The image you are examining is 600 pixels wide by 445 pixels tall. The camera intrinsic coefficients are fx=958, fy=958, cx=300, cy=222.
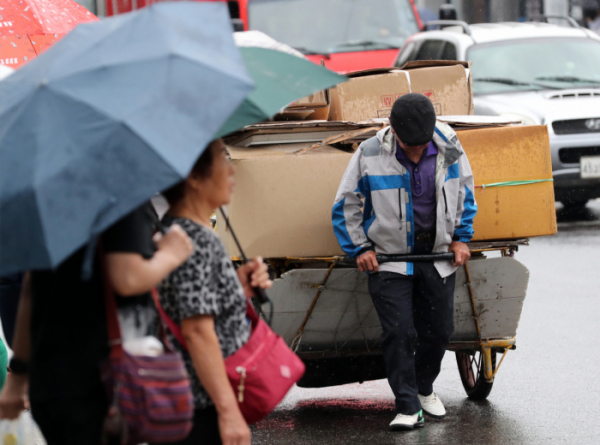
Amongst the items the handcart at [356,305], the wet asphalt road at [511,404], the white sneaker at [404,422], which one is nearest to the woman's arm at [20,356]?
the handcart at [356,305]

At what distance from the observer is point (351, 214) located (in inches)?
184

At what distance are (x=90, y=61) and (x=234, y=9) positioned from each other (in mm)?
11358

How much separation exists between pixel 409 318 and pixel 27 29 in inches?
107

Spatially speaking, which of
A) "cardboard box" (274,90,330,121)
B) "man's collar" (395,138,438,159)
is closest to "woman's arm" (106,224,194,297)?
"man's collar" (395,138,438,159)

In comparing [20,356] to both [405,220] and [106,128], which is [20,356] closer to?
[106,128]

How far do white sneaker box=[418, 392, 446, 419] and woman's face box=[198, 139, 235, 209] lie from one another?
2.64m

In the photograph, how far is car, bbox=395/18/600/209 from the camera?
10.6 metres

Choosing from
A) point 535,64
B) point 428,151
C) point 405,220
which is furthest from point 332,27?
point 405,220

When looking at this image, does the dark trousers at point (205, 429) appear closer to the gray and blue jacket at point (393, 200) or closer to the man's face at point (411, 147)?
the gray and blue jacket at point (393, 200)

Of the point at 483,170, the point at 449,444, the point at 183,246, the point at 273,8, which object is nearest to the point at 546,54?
the point at 273,8

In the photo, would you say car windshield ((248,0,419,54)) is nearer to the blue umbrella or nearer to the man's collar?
the man's collar

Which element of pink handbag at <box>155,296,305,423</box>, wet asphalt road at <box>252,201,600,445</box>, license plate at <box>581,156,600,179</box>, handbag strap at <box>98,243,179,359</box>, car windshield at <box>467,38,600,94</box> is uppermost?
handbag strap at <box>98,243,179,359</box>

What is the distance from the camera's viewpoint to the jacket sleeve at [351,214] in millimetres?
4668

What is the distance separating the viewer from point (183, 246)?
2.50 m
